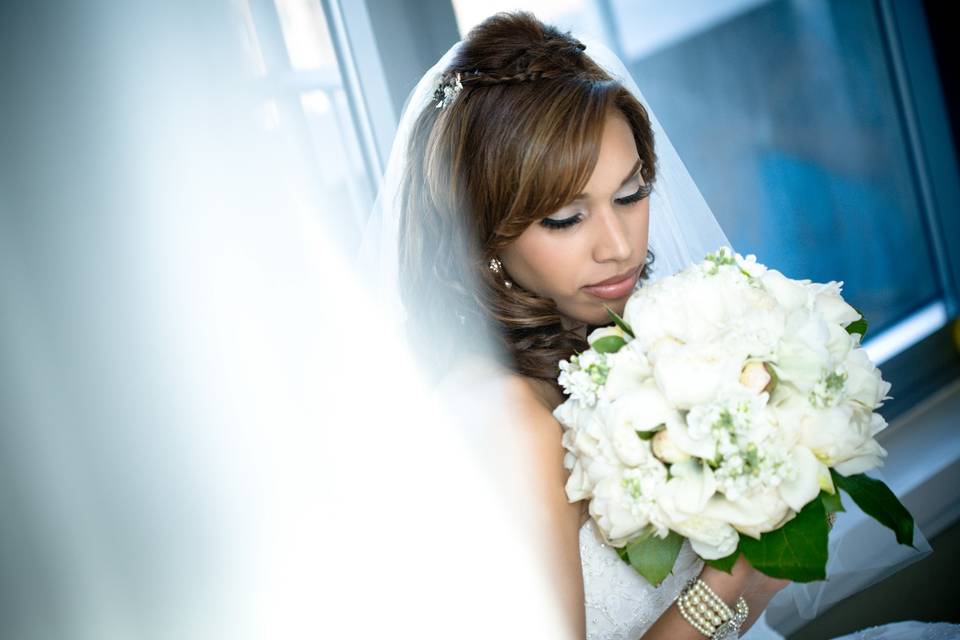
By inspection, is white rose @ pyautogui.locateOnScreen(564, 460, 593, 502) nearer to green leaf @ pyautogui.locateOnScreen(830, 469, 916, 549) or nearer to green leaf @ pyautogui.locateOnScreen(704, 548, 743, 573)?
green leaf @ pyautogui.locateOnScreen(704, 548, 743, 573)

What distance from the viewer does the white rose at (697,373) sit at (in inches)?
47.1

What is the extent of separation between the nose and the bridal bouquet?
10.1 inches

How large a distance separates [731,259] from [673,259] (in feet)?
2.07

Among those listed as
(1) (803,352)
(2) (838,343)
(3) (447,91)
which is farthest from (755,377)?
(3) (447,91)

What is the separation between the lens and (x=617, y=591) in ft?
5.31

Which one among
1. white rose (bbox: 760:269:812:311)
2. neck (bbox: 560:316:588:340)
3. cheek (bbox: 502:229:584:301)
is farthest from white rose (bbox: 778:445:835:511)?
neck (bbox: 560:316:588:340)

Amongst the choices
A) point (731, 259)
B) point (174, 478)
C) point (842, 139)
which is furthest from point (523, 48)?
point (842, 139)

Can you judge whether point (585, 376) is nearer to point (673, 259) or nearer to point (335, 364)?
point (335, 364)

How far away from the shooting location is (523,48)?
64.6 inches

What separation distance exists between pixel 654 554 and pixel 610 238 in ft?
1.92

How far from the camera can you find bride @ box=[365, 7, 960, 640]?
154 cm

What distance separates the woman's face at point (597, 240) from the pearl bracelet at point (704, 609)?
0.54 meters

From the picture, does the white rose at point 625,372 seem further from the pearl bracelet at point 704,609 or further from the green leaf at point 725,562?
the pearl bracelet at point 704,609

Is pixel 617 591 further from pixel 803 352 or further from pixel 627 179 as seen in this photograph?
pixel 627 179
